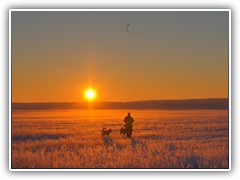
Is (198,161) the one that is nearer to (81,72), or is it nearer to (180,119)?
(180,119)

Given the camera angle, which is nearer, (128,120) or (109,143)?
(128,120)

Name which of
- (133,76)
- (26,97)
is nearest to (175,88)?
(133,76)

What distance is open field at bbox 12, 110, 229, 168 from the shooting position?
411 inches

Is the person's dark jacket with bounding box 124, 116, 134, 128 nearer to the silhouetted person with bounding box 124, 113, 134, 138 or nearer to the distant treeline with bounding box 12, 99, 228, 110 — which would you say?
the silhouetted person with bounding box 124, 113, 134, 138

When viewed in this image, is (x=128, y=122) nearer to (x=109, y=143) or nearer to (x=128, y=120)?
(x=128, y=120)

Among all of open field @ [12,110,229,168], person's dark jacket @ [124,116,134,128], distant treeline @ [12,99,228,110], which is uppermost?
distant treeline @ [12,99,228,110]

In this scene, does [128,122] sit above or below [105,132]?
above

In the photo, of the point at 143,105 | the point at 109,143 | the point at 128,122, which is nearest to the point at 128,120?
the point at 128,122

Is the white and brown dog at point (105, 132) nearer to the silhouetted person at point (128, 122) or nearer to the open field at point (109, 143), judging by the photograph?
the open field at point (109, 143)

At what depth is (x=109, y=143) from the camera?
35.0 ft

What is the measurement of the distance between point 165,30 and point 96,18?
88cm

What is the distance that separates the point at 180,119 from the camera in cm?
1105

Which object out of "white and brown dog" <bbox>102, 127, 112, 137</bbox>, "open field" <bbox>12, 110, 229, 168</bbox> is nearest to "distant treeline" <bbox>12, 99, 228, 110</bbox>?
"open field" <bbox>12, 110, 229, 168</bbox>

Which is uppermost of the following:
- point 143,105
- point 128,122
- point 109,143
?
point 143,105
